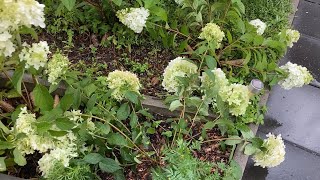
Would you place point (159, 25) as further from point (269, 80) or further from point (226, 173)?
point (226, 173)

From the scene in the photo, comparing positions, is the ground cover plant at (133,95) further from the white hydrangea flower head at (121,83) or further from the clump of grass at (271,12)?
the clump of grass at (271,12)

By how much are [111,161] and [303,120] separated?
155 centimetres

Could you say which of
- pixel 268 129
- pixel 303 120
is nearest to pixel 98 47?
pixel 268 129

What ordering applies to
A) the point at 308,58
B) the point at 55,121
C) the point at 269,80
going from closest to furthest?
the point at 55,121 → the point at 269,80 → the point at 308,58

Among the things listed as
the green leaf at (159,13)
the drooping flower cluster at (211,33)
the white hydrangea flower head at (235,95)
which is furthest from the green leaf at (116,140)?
the green leaf at (159,13)

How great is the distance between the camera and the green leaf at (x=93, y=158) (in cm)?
225

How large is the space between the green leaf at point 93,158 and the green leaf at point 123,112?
0.29 meters

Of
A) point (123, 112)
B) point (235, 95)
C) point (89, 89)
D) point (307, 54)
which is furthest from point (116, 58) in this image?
point (307, 54)

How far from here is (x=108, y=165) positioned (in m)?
2.29

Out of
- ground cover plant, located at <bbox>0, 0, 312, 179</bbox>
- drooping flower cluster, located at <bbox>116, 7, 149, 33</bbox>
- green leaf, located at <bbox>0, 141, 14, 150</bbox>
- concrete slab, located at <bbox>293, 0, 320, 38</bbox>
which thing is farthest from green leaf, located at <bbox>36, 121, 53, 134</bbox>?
concrete slab, located at <bbox>293, 0, 320, 38</bbox>

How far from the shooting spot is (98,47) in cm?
321

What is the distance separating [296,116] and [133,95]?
4.45 ft

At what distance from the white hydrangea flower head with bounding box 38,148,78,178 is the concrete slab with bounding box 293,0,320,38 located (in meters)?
2.45

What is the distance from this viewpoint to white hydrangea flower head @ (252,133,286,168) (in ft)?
8.22
